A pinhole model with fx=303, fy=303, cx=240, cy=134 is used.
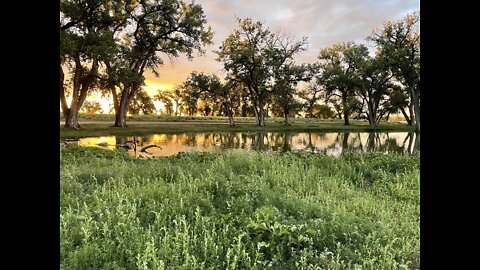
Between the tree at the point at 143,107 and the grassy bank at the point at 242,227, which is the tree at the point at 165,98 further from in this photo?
the grassy bank at the point at 242,227

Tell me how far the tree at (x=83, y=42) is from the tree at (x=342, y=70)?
28827 mm

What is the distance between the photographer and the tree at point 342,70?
4331 cm

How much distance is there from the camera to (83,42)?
20.0m

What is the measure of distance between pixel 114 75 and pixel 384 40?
99.9ft

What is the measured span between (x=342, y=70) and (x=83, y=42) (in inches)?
1399

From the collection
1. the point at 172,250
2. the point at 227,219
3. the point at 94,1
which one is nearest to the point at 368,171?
the point at 227,219

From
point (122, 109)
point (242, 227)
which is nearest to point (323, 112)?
point (122, 109)

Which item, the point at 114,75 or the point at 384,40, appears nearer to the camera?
the point at 114,75

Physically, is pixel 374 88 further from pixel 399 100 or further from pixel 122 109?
pixel 122 109

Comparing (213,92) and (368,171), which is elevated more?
(213,92)

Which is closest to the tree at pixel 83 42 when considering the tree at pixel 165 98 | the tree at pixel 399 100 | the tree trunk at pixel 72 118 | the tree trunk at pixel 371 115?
the tree trunk at pixel 72 118

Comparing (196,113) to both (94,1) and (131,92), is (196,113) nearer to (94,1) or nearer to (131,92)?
(131,92)

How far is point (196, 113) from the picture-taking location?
60.8 metres
